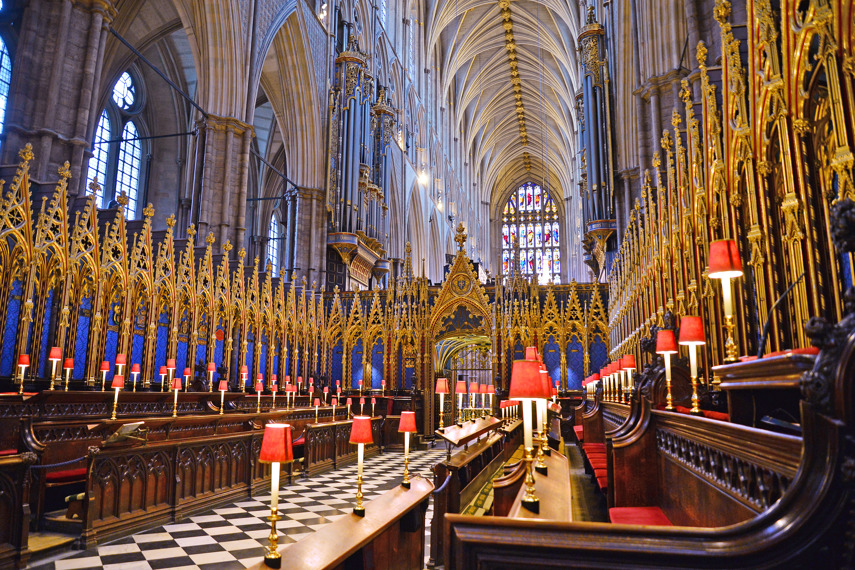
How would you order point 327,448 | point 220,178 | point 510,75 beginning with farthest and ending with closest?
point 510,75, point 220,178, point 327,448

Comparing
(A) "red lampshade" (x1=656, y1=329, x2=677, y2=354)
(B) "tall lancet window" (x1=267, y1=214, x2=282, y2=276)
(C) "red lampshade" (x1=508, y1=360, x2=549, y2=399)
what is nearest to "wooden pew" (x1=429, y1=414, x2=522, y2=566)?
(C) "red lampshade" (x1=508, y1=360, x2=549, y2=399)

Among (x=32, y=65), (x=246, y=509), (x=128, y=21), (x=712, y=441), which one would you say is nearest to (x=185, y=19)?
(x=128, y=21)

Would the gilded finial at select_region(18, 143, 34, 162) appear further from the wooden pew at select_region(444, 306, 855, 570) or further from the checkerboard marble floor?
the wooden pew at select_region(444, 306, 855, 570)

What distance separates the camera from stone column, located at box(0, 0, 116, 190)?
9.34 m

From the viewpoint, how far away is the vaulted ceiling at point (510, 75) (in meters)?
32.2

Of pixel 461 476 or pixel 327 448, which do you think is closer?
pixel 461 476

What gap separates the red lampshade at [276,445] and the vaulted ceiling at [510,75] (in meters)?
29.7

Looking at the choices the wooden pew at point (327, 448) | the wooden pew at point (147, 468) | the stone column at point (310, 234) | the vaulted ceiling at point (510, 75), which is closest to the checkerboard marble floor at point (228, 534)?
the wooden pew at point (147, 468)

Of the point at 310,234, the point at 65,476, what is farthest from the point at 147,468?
the point at 310,234

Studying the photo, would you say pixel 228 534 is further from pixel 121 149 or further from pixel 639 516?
pixel 121 149

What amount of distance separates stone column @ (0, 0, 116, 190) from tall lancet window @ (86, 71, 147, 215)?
809cm

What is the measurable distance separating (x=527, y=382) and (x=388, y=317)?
1412cm

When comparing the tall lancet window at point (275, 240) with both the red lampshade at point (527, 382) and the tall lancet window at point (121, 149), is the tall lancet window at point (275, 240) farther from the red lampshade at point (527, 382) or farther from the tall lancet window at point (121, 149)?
the red lampshade at point (527, 382)

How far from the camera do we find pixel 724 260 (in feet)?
12.7
